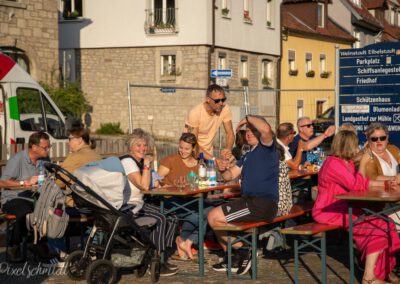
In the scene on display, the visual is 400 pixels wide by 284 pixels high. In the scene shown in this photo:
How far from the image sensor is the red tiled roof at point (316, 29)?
45.6 meters

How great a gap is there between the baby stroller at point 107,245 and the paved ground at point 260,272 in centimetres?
21

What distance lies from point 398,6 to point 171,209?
5686 cm

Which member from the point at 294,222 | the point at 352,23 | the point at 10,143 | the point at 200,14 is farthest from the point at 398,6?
the point at 294,222

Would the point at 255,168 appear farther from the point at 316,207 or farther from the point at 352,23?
the point at 352,23

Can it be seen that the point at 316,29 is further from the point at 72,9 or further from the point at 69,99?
the point at 69,99

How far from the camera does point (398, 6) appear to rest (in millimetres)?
64438

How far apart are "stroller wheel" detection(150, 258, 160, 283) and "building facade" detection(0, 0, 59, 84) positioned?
21.9 m

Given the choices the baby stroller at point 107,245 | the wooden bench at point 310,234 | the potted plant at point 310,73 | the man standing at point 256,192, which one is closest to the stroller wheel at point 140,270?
the baby stroller at point 107,245

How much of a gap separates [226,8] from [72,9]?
6.41 metres

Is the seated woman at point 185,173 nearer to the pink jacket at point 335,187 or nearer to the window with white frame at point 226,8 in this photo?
the pink jacket at point 335,187

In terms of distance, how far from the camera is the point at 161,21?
38.0 meters

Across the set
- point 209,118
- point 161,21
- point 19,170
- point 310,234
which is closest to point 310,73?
point 161,21

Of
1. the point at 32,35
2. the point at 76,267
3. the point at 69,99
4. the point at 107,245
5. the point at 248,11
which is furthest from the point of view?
the point at 248,11

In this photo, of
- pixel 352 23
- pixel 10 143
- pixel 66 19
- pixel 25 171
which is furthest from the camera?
pixel 352 23
